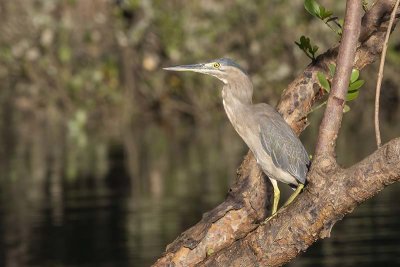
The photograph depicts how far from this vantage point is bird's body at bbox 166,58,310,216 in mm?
5305

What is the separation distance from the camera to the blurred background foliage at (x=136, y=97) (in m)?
15.4

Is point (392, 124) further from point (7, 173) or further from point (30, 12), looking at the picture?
point (30, 12)

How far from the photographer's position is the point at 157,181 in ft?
50.6

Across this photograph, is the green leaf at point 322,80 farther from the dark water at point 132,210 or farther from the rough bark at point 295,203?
the dark water at point 132,210

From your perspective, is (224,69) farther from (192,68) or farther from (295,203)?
(295,203)

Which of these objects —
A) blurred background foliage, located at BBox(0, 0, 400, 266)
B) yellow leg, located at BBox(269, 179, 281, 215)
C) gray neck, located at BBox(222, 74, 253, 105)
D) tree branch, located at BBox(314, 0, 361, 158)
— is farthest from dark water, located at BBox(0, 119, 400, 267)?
tree branch, located at BBox(314, 0, 361, 158)

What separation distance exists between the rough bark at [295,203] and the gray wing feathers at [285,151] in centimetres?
8

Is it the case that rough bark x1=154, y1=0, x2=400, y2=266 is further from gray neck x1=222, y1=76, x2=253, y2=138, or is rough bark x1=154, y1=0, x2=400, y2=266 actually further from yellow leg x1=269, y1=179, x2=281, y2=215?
gray neck x1=222, y1=76, x2=253, y2=138

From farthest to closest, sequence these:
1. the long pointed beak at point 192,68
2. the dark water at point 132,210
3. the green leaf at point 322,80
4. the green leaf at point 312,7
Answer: the dark water at point 132,210
the long pointed beak at point 192,68
the green leaf at point 312,7
the green leaf at point 322,80

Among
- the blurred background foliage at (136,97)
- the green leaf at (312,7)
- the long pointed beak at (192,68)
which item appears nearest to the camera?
the green leaf at (312,7)

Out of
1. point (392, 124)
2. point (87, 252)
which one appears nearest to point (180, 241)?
point (87, 252)

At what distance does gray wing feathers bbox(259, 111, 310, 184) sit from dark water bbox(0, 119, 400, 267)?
Answer: 4.80 m

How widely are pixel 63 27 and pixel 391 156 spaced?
807 inches

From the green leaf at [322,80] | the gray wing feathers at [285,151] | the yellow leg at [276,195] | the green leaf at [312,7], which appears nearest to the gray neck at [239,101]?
the gray wing feathers at [285,151]
